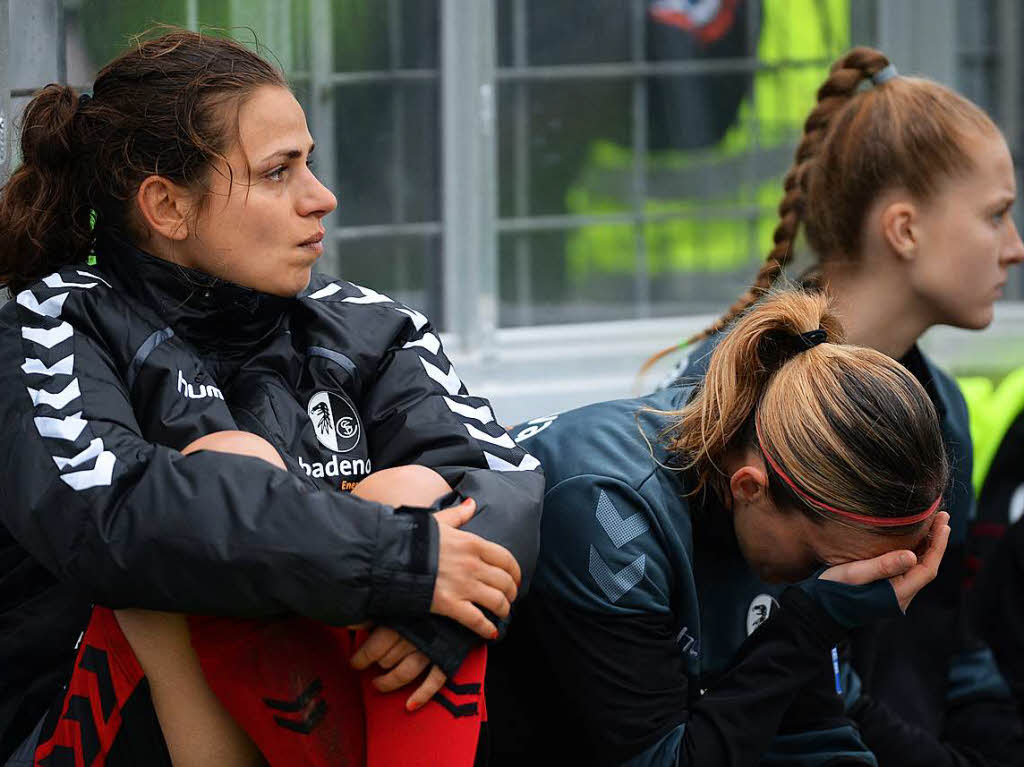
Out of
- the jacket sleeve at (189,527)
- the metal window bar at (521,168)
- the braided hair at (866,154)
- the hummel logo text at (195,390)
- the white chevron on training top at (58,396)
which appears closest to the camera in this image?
the jacket sleeve at (189,527)

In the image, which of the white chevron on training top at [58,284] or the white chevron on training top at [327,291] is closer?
the white chevron on training top at [58,284]

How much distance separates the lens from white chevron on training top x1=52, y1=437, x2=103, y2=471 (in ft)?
5.61

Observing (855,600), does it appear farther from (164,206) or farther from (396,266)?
(396,266)

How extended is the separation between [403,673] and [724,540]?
2.06 ft

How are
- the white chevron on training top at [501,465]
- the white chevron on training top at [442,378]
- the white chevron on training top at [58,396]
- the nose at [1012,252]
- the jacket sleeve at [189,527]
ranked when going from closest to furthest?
the jacket sleeve at [189,527] < the white chevron on training top at [58,396] < the white chevron on training top at [501,465] < the white chevron on training top at [442,378] < the nose at [1012,252]

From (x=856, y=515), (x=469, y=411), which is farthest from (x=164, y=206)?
(x=856, y=515)

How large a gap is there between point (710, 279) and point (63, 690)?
7.57 feet

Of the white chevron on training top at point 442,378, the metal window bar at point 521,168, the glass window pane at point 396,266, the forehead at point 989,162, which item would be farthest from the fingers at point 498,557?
the metal window bar at point 521,168

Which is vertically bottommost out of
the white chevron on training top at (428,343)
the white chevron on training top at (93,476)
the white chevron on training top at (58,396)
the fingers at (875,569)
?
the fingers at (875,569)

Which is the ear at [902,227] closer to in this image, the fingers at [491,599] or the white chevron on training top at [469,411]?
the white chevron on training top at [469,411]

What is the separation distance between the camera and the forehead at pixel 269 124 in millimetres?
1989

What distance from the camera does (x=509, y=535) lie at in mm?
1822

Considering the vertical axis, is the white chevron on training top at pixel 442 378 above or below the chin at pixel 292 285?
below

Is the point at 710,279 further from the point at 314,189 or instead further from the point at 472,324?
the point at 314,189
